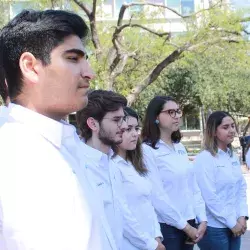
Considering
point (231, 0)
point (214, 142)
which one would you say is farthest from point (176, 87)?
point (214, 142)

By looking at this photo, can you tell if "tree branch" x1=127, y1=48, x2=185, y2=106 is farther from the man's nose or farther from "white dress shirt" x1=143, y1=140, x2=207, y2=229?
the man's nose

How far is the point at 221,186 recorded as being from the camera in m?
4.54

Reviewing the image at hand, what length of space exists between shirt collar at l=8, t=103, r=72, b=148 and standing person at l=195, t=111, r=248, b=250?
10.6 ft

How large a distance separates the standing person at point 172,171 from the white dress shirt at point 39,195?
8.57 ft

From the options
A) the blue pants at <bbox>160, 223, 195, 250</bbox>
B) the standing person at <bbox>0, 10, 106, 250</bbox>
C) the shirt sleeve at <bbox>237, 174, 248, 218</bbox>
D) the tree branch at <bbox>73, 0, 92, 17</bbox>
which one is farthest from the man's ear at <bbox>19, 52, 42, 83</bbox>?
the tree branch at <bbox>73, 0, 92, 17</bbox>

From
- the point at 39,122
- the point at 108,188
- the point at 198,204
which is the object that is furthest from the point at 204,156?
the point at 39,122

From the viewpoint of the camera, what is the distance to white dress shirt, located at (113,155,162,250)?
3.44 metres

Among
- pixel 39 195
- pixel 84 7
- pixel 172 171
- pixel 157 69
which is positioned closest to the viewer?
pixel 39 195

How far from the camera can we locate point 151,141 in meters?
4.34

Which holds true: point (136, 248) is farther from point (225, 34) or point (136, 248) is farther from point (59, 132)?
point (225, 34)

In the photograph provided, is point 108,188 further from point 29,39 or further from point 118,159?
point 29,39

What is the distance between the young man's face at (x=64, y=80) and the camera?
1.46 meters

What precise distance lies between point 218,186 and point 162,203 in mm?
784

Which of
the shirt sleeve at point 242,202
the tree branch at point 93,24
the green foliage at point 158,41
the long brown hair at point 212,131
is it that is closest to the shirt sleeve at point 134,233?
the long brown hair at point 212,131
